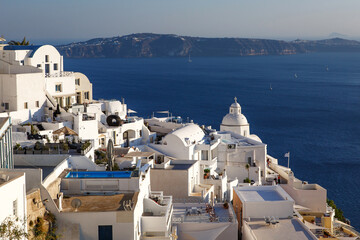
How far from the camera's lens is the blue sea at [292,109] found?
5938 centimetres

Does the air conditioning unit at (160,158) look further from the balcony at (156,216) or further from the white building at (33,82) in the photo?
the balcony at (156,216)

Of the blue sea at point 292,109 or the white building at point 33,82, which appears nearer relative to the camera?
the white building at point 33,82

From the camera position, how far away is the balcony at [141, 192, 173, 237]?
2021cm

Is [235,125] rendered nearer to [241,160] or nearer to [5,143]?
[241,160]

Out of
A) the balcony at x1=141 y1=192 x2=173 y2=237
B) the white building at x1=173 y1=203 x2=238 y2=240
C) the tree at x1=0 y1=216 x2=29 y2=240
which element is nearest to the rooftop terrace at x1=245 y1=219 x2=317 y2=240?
the white building at x1=173 y1=203 x2=238 y2=240

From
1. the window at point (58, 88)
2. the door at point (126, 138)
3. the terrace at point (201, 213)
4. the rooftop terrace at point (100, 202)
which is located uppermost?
the window at point (58, 88)

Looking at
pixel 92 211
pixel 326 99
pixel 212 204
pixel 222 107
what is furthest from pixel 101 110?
pixel 326 99

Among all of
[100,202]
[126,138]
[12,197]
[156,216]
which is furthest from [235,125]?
[12,197]

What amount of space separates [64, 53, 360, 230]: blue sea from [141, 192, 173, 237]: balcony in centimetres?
2467

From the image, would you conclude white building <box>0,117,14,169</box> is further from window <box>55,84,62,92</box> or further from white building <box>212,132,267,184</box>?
white building <box>212,132,267,184</box>

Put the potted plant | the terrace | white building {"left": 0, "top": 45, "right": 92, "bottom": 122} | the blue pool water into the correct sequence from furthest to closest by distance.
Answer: white building {"left": 0, "top": 45, "right": 92, "bottom": 122} < the potted plant < the terrace < the blue pool water

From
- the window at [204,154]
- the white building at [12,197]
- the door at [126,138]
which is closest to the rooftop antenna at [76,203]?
the white building at [12,197]

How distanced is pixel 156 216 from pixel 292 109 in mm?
88508

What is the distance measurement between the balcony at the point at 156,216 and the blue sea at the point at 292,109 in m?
24.7
